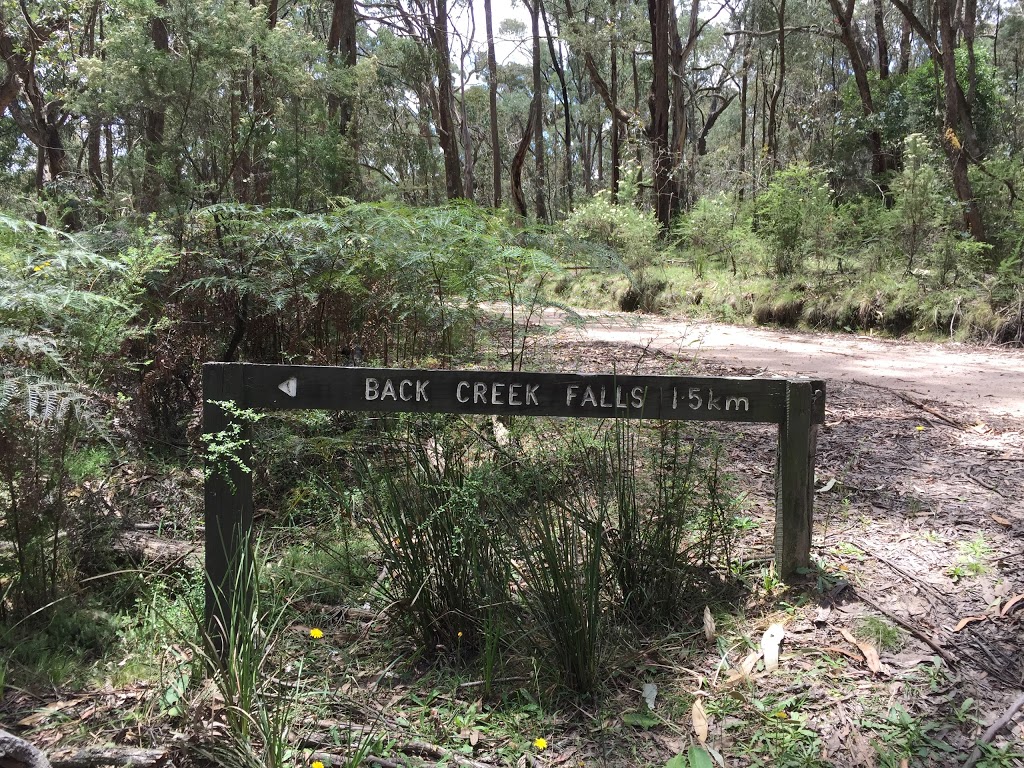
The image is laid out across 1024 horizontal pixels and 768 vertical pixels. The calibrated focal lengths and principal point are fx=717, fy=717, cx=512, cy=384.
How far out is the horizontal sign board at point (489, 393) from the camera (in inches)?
108

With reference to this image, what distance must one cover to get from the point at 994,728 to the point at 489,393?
6.53 feet

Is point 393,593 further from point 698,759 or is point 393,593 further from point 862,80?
point 862,80

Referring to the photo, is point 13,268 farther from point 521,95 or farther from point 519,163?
point 521,95

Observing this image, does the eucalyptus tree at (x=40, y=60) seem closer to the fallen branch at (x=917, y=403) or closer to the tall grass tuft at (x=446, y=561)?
the tall grass tuft at (x=446, y=561)

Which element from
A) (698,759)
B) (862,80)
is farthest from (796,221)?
(698,759)

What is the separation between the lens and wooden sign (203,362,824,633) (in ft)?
8.93

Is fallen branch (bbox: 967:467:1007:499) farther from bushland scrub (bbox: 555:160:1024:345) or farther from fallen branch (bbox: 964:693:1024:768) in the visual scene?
bushland scrub (bbox: 555:160:1024:345)

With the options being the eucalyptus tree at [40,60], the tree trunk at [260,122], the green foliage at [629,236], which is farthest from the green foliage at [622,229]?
the eucalyptus tree at [40,60]

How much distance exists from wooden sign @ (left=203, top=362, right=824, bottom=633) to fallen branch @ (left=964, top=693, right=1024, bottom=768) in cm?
113

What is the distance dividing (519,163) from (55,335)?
2085 cm

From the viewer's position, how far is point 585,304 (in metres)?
15.0

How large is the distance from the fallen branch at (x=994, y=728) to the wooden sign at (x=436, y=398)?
113 centimetres

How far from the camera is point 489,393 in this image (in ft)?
9.16

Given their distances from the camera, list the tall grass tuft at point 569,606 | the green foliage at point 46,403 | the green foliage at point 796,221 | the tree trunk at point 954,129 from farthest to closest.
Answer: the green foliage at point 796,221 → the tree trunk at point 954,129 → the green foliage at point 46,403 → the tall grass tuft at point 569,606
